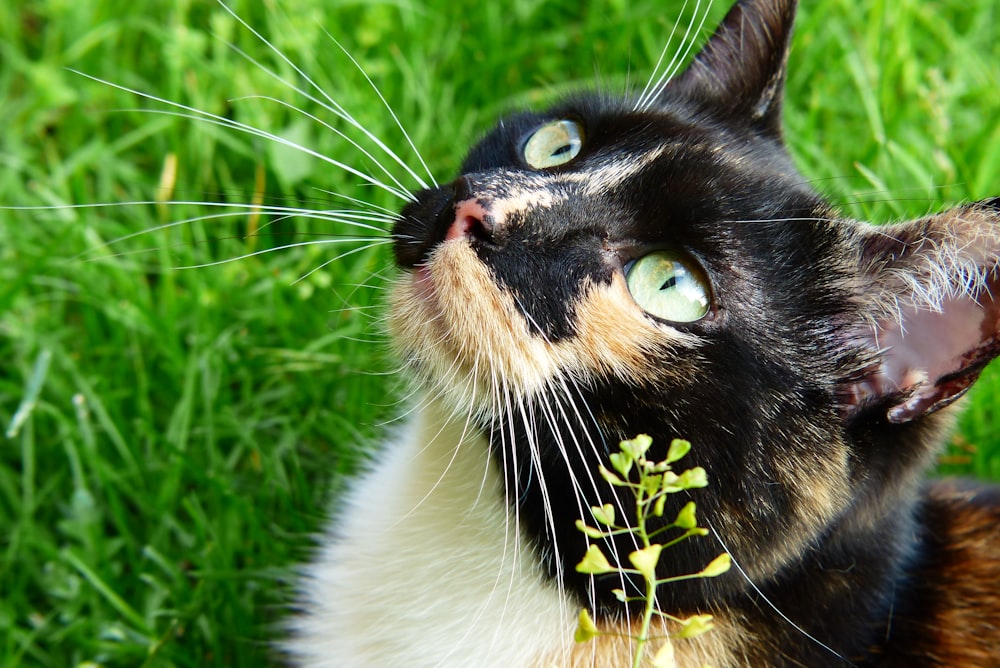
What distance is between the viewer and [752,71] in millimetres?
2062

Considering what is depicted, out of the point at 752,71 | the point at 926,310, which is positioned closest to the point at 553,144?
the point at 752,71

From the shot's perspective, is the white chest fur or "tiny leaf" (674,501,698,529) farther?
the white chest fur

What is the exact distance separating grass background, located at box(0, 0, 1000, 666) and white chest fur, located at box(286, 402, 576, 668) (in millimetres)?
219

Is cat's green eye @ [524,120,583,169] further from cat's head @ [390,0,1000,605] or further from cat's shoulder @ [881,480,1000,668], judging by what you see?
cat's shoulder @ [881,480,1000,668]

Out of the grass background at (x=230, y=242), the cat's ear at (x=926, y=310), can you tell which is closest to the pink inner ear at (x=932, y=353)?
the cat's ear at (x=926, y=310)

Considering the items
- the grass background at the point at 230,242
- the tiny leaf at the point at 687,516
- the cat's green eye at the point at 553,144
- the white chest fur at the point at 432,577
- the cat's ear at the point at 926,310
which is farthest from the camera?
the grass background at the point at 230,242

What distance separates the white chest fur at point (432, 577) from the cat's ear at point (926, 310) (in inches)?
24.4

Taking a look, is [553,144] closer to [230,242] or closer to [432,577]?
[432,577]

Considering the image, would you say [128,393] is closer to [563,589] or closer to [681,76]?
[563,589]

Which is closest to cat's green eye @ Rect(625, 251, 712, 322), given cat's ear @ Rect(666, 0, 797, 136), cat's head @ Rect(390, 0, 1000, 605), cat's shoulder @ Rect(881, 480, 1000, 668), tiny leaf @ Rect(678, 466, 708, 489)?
cat's head @ Rect(390, 0, 1000, 605)

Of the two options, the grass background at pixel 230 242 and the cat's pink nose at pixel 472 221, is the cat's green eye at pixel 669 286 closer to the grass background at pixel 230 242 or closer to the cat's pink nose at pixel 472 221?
the cat's pink nose at pixel 472 221

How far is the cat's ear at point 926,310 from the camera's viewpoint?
1.48 metres

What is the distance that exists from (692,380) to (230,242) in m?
1.61

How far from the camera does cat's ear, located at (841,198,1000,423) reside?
Answer: 1478mm
